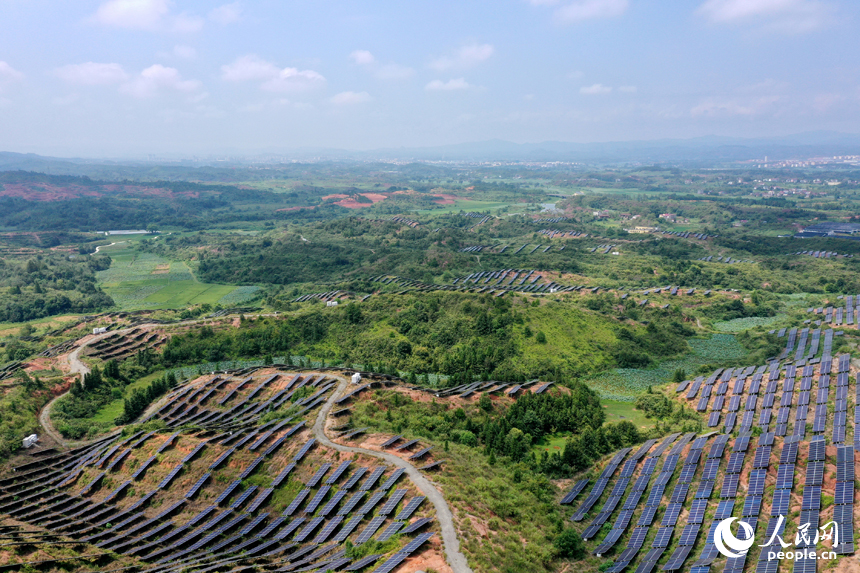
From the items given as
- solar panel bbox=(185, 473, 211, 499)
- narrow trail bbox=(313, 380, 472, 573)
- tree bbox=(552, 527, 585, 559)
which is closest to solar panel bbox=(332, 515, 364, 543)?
A: narrow trail bbox=(313, 380, 472, 573)

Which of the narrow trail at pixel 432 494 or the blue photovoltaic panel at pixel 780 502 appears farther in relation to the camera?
the blue photovoltaic panel at pixel 780 502

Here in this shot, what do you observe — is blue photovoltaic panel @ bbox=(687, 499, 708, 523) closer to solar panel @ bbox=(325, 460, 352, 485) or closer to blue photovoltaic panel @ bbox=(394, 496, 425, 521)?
blue photovoltaic panel @ bbox=(394, 496, 425, 521)

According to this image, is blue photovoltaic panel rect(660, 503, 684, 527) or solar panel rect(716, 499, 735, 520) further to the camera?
blue photovoltaic panel rect(660, 503, 684, 527)

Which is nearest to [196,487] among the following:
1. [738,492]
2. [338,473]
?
[338,473]

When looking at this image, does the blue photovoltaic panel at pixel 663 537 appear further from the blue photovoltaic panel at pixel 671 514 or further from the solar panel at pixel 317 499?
the solar panel at pixel 317 499

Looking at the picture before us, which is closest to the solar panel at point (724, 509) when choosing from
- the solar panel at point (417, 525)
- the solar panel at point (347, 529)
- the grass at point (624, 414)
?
the solar panel at point (417, 525)

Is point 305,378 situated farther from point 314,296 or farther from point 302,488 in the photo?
point 314,296
